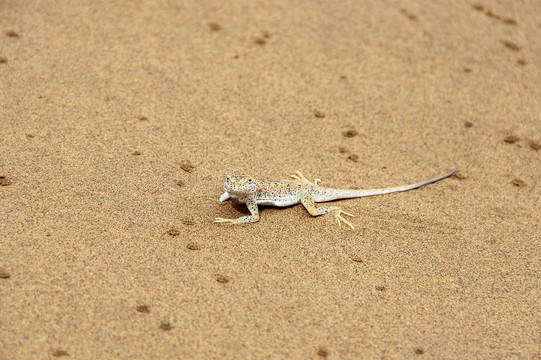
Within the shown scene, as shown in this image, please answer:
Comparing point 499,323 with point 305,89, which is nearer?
point 499,323

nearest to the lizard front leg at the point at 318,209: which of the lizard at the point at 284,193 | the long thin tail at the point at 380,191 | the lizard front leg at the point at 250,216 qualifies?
the lizard at the point at 284,193

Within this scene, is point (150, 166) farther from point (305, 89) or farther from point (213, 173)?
point (305, 89)

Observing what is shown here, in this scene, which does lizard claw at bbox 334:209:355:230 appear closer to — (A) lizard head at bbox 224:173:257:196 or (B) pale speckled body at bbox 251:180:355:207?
(B) pale speckled body at bbox 251:180:355:207

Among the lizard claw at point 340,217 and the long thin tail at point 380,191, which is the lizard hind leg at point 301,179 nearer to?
the long thin tail at point 380,191

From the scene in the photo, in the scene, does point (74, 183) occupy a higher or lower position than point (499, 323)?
higher

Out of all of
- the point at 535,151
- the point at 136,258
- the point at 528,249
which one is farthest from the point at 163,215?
the point at 535,151

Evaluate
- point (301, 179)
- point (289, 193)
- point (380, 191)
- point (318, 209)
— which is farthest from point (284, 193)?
point (380, 191)
